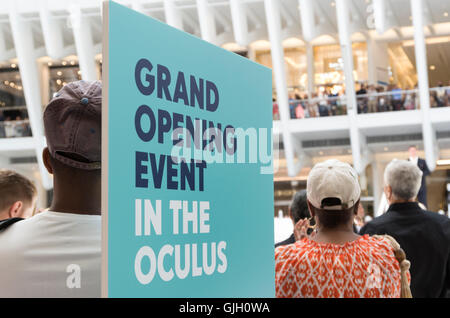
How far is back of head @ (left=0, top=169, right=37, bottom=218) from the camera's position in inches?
102

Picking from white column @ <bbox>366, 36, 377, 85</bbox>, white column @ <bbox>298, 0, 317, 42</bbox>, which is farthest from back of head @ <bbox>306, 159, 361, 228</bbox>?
white column @ <bbox>366, 36, 377, 85</bbox>

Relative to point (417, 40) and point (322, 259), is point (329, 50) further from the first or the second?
point (322, 259)

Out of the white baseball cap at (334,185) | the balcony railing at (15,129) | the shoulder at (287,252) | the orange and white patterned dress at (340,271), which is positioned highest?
the balcony railing at (15,129)

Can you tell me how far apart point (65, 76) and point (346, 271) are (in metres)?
20.6

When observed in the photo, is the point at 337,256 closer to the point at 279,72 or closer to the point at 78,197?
the point at 78,197

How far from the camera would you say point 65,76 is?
2167 cm

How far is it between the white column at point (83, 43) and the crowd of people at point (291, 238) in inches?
645

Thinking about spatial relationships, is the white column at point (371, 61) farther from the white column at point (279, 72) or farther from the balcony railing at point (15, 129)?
the balcony railing at point (15, 129)

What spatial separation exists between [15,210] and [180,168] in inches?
60.9

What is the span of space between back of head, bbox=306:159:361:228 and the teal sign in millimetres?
495

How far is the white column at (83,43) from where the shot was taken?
1859cm

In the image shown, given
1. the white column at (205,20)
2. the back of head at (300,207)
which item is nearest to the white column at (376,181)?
the white column at (205,20)

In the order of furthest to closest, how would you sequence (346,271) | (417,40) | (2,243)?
(417,40), (346,271), (2,243)

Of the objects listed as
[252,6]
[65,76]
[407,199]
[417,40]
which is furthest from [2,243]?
[65,76]
